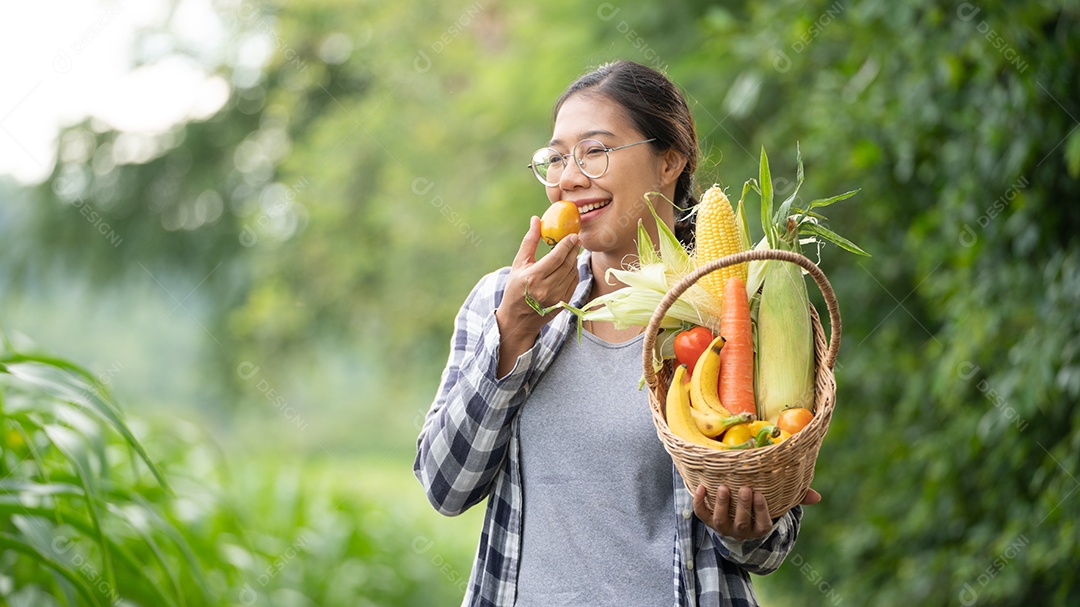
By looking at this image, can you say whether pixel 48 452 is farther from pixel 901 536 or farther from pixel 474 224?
pixel 474 224

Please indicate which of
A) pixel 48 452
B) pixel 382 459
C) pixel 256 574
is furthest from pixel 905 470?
pixel 382 459

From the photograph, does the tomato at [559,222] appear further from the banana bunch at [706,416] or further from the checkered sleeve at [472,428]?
the banana bunch at [706,416]

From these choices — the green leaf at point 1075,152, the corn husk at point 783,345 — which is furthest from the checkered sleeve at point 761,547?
the green leaf at point 1075,152

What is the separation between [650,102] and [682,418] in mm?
691

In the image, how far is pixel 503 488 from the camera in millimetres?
1876

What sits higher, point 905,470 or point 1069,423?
point 1069,423

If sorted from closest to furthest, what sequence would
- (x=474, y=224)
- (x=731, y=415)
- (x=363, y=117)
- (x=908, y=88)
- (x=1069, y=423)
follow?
(x=731, y=415)
(x=1069, y=423)
(x=908, y=88)
(x=474, y=224)
(x=363, y=117)

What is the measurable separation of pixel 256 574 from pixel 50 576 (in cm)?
149

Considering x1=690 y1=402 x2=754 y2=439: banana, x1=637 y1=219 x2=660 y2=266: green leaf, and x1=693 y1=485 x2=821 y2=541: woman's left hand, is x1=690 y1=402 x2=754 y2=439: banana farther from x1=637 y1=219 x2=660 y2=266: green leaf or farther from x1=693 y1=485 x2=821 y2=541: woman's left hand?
x1=637 y1=219 x2=660 y2=266: green leaf

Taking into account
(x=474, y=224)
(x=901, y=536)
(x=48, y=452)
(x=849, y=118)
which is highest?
(x=849, y=118)

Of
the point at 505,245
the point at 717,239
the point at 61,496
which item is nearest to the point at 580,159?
the point at 717,239

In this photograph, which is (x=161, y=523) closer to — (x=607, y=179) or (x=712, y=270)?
(x=607, y=179)

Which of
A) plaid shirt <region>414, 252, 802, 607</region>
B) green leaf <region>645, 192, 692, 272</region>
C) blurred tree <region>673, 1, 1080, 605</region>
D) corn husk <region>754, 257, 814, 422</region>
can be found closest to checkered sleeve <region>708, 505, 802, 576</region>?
plaid shirt <region>414, 252, 802, 607</region>

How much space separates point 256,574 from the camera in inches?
143
